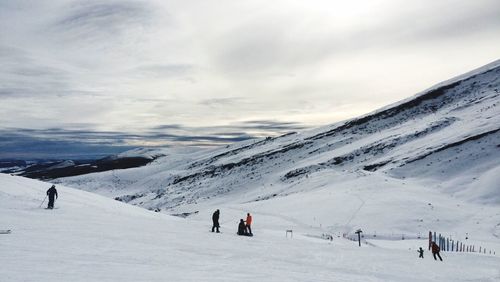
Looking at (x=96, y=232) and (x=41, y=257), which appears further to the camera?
(x=96, y=232)

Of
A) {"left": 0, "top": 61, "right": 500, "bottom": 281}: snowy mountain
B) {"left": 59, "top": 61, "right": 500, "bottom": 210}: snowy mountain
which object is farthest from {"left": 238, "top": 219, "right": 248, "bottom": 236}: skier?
{"left": 59, "top": 61, "right": 500, "bottom": 210}: snowy mountain

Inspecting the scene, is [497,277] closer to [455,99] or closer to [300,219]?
[300,219]

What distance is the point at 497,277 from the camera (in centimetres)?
1695

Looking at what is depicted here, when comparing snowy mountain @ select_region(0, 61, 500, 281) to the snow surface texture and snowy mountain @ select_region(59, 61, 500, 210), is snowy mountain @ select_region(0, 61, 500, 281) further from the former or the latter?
snowy mountain @ select_region(59, 61, 500, 210)

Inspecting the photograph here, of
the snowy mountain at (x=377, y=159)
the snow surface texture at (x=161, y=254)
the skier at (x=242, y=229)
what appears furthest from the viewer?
the snowy mountain at (x=377, y=159)

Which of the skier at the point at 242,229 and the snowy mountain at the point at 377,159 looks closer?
the skier at the point at 242,229

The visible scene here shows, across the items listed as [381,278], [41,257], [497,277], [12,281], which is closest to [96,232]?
[41,257]

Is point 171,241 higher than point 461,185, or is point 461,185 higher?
point 461,185

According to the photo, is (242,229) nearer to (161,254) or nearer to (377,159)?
(161,254)

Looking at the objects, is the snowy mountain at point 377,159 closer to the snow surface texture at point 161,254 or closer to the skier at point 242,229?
the snow surface texture at point 161,254

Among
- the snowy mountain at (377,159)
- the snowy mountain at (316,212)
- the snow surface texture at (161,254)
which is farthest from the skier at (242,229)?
the snowy mountain at (377,159)

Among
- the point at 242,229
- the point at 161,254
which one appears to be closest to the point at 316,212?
the point at 242,229

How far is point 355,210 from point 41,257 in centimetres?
3208

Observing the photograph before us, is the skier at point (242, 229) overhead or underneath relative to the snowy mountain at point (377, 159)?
underneath
